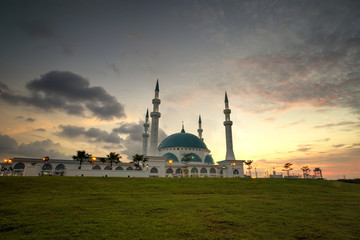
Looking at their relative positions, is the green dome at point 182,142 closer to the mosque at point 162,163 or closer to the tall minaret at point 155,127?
the mosque at point 162,163

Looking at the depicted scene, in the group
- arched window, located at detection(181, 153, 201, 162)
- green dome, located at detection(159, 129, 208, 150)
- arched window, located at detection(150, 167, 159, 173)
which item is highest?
green dome, located at detection(159, 129, 208, 150)

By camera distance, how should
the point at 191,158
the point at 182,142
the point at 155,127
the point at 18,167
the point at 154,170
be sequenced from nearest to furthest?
the point at 18,167
the point at 154,170
the point at 155,127
the point at 191,158
the point at 182,142

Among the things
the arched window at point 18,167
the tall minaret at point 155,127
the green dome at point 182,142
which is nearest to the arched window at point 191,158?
the green dome at point 182,142

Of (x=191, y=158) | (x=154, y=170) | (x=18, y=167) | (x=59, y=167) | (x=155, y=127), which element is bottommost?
(x=154, y=170)

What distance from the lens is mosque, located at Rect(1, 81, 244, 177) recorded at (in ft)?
171

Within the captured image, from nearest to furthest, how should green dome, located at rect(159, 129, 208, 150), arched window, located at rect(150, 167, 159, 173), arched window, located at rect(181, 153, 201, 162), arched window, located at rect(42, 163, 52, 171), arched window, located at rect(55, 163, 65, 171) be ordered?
1. arched window, located at rect(150, 167, 159, 173)
2. arched window, located at rect(42, 163, 52, 171)
3. arched window, located at rect(55, 163, 65, 171)
4. arched window, located at rect(181, 153, 201, 162)
5. green dome, located at rect(159, 129, 208, 150)

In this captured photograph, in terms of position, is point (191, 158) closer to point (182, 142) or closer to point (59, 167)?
point (182, 142)

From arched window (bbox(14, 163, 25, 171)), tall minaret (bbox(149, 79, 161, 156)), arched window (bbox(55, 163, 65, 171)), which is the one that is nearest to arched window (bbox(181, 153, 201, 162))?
tall minaret (bbox(149, 79, 161, 156))

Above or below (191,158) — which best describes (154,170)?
below

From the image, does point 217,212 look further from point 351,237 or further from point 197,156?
point 197,156

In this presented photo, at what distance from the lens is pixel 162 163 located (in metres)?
65.3

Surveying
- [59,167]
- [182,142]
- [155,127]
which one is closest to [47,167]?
[59,167]

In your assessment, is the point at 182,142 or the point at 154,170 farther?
the point at 182,142

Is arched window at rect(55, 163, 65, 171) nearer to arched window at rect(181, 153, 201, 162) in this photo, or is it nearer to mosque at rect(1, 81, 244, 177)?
mosque at rect(1, 81, 244, 177)
